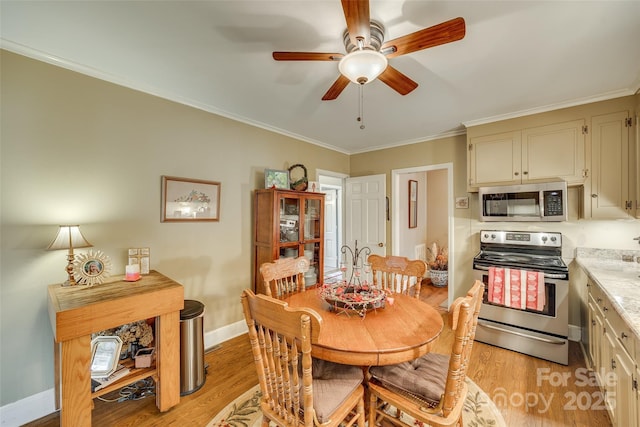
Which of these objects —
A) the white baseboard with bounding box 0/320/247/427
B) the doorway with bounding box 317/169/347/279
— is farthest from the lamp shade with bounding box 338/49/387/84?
the white baseboard with bounding box 0/320/247/427

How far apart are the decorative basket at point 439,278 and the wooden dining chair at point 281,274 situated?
3535 mm

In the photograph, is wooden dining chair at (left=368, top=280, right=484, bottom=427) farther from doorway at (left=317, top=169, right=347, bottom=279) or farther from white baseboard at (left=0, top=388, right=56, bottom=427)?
doorway at (left=317, top=169, right=347, bottom=279)

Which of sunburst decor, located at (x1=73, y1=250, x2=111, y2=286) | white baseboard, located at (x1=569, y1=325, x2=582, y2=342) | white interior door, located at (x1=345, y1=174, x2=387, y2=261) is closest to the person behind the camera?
sunburst decor, located at (x1=73, y1=250, x2=111, y2=286)

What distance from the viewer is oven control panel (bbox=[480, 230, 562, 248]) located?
2855mm

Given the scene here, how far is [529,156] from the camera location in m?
2.87

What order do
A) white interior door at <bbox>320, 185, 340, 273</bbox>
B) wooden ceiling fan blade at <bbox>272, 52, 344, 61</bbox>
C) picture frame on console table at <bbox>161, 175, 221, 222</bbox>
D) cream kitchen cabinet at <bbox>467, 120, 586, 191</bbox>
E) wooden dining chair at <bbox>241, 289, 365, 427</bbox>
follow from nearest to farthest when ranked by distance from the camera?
wooden dining chair at <bbox>241, 289, 365, 427</bbox>, wooden ceiling fan blade at <bbox>272, 52, 344, 61</bbox>, picture frame on console table at <bbox>161, 175, 221, 222</bbox>, cream kitchen cabinet at <bbox>467, 120, 586, 191</bbox>, white interior door at <bbox>320, 185, 340, 273</bbox>

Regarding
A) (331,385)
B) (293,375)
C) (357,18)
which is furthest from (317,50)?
(331,385)

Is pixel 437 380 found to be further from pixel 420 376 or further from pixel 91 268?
pixel 91 268

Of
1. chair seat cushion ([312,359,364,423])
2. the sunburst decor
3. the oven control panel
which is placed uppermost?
the oven control panel

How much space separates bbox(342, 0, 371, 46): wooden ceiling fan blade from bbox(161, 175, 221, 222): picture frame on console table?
210 cm

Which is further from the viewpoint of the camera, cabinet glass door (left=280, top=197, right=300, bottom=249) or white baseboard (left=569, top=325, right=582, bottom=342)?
cabinet glass door (left=280, top=197, right=300, bottom=249)

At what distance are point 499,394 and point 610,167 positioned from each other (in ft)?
7.77

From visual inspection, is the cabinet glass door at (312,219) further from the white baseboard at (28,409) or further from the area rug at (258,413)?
the white baseboard at (28,409)

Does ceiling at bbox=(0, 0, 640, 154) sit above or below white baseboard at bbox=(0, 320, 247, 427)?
above
